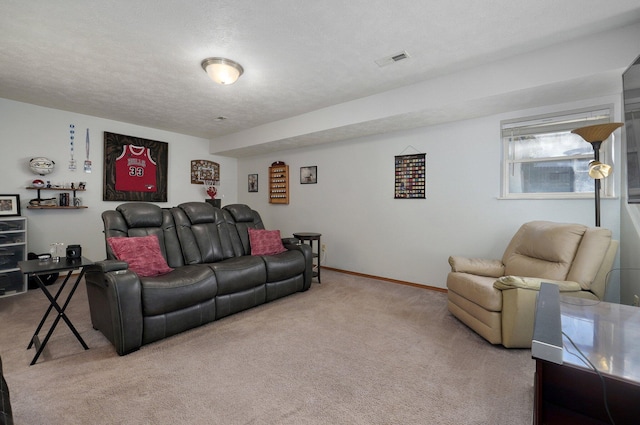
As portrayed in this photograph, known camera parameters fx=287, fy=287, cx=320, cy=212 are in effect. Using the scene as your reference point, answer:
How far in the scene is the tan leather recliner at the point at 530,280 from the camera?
2191 mm

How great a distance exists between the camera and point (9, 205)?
3.76 metres

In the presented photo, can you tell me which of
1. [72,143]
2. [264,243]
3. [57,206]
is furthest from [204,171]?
[264,243]

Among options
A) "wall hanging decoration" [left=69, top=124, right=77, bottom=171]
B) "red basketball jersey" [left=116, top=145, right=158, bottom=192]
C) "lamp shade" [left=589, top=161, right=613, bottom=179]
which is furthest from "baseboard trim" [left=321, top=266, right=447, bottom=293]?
"wall hanging decoration" [left=69, top=124, right=77, bottom=171]

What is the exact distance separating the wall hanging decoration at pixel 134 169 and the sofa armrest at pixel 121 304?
315 cm

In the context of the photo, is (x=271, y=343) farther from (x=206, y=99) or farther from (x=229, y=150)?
(x=229, y=150)

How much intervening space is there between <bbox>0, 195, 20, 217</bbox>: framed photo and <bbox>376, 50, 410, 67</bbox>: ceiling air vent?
488cm

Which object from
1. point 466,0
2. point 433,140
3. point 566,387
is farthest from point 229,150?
point 566,387

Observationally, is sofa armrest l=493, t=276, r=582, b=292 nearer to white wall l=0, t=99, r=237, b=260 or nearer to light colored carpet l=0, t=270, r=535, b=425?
light colored carpet l=0, t=270, r=535, b=425

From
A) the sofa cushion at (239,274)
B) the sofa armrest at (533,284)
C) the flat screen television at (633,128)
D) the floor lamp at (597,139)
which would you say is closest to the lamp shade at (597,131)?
the floor lamp at (597,139)

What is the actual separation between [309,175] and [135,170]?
10.2 ft

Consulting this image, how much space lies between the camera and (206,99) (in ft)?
12.5

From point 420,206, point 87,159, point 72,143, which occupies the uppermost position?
point 72,143

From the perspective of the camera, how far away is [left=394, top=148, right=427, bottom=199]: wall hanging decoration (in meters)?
4.00

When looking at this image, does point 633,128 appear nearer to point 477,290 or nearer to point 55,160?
point 477,290
